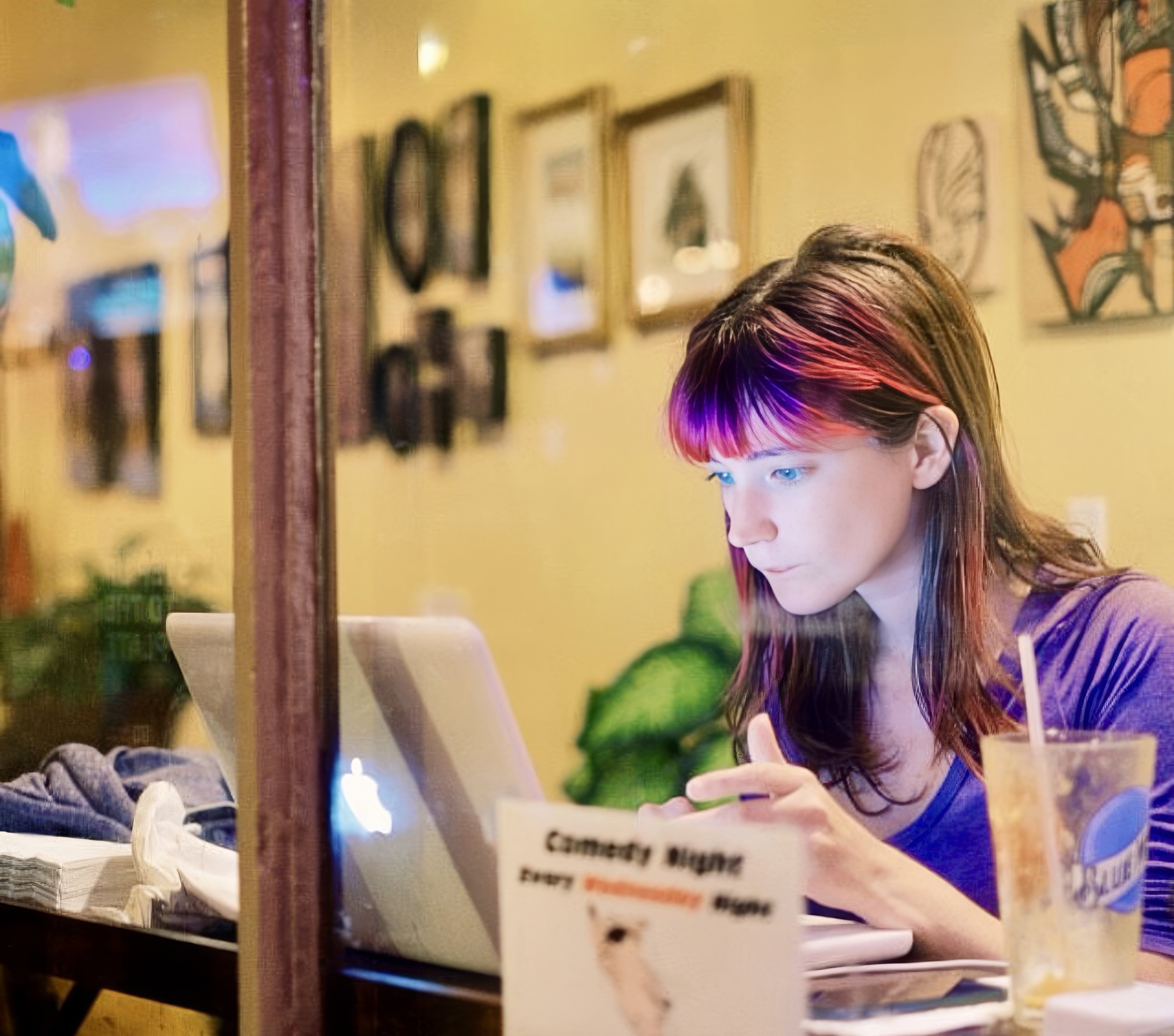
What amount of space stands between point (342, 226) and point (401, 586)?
0.34 meters

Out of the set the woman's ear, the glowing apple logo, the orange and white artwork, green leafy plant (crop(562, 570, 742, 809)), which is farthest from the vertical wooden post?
the orange and white artwork

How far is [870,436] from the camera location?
1.15 meters

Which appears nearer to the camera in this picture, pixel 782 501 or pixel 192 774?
pixel 782 501

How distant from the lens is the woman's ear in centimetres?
114

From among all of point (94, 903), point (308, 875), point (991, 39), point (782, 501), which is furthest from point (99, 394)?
point (991, 39)

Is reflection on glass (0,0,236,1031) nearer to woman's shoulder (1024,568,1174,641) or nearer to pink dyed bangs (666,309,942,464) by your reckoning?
pink dyed bangs (666,309,942,464)

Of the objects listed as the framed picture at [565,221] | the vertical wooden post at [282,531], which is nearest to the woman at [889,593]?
the framed picture at [565,221]

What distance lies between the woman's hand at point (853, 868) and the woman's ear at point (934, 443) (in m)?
0.26

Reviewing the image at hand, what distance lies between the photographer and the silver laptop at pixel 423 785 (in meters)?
1.25

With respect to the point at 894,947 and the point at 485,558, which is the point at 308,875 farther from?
the point at 894,947

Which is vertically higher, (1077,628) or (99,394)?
(99,394)

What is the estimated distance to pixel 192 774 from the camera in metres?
1.60

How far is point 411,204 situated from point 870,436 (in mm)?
495

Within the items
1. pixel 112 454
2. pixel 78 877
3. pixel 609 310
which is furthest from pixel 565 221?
pixel 78 877
